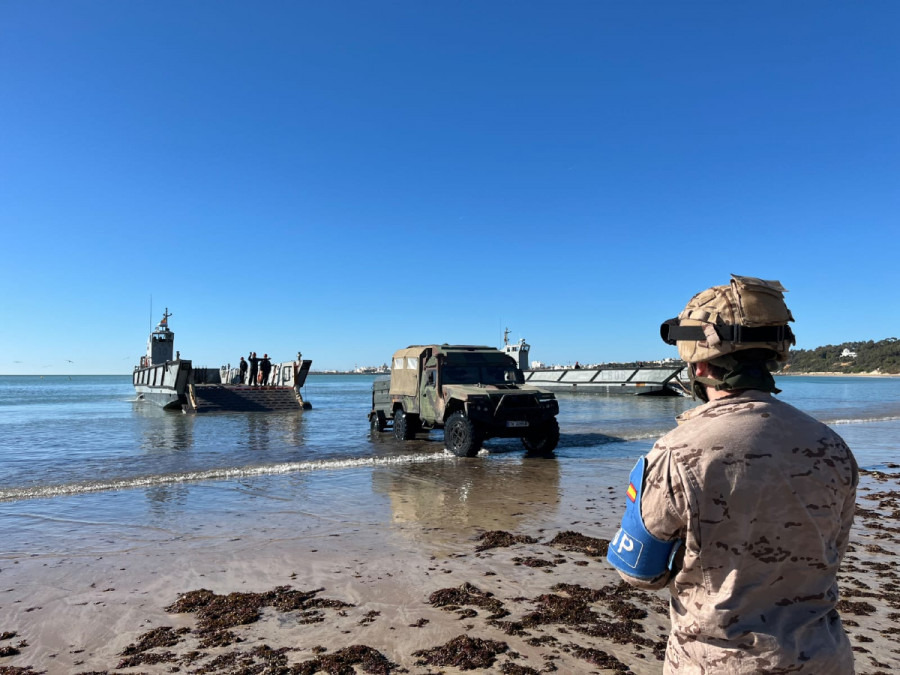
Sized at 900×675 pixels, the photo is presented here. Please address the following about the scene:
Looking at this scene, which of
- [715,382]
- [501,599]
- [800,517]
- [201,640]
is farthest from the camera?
[501,599]

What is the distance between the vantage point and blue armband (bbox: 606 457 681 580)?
154 centimetres

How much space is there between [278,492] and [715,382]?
26.3 ft

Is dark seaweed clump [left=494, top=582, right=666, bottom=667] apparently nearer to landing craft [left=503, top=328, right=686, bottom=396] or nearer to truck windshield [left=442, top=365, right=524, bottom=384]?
truck windshield [left=442, top=365, right=524, bottom=384]

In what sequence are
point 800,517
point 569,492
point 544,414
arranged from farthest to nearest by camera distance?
point 544,414 → point 569,492 → point 800,517

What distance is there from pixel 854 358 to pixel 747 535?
6543 inches

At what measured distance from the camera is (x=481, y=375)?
12.8 m

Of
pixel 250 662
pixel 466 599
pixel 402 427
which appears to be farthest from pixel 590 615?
pixel 402 427

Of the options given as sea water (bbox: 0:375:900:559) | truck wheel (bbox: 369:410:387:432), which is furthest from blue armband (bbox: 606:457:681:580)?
truck wheel (bbox: 369:410:387:432)

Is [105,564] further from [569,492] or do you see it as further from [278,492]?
[569,492]

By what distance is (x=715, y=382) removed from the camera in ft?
5.42

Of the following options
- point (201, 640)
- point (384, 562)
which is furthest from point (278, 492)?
point (201, 640)

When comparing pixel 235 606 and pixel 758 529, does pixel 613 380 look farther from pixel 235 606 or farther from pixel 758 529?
pixel 758 529

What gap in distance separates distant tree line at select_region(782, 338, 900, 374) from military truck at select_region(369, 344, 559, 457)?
117162 mm

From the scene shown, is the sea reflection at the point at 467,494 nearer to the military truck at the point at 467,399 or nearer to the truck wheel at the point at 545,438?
the truck wheel at the point at 545,438
